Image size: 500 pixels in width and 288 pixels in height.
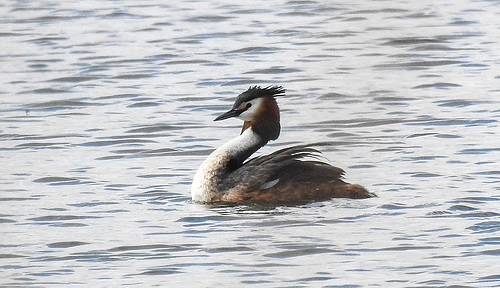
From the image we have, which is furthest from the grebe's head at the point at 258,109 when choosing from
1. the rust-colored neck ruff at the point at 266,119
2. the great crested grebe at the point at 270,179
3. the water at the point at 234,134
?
the water at the point at 234,134

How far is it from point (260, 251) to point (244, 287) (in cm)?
101

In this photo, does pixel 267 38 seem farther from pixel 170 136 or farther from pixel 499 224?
pixel 499 224

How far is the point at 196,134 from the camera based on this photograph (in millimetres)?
10930

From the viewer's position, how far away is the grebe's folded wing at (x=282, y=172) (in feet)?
26.8

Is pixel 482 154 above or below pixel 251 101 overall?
below

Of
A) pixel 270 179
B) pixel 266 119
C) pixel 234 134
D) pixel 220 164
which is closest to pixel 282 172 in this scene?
pixel 270 179

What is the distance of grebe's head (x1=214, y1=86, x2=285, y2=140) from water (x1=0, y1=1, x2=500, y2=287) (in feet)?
1.73

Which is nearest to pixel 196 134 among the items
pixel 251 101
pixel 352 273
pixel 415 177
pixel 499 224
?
pixel 251 101

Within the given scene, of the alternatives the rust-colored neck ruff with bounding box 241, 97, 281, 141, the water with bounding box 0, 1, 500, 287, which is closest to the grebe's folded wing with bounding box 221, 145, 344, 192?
the water with bounding box 0, 1, 500, 287

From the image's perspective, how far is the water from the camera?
18.4 ft

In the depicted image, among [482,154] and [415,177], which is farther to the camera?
[482,154]

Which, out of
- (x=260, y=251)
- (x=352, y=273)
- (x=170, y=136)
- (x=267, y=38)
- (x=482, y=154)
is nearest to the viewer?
(x=352, y=273)

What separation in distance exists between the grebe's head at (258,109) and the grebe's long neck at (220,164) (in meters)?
0.07

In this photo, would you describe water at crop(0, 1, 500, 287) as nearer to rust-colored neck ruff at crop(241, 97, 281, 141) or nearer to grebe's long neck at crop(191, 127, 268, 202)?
grebe's long neck at crop(191, 127, 268, 202)
